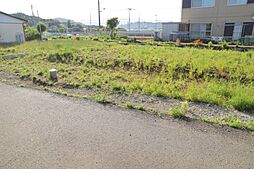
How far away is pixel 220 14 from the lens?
24219 mm

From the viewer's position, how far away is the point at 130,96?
5.49 m

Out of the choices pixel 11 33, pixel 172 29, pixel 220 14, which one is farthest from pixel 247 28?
pixel 11 33

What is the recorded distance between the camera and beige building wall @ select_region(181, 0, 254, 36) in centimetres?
2225

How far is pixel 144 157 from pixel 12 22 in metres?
28.8

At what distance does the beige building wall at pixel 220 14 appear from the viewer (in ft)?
73.0

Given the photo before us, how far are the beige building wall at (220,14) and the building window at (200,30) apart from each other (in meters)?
0.56

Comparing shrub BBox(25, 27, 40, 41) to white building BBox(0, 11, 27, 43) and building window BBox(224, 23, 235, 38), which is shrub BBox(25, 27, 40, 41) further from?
building window BBox(224, 23, 235, 38)

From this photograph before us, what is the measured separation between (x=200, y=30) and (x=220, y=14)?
320 cm

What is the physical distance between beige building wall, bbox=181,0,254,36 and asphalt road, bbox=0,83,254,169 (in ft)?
77.0

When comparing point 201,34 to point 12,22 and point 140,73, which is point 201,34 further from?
point 12,22

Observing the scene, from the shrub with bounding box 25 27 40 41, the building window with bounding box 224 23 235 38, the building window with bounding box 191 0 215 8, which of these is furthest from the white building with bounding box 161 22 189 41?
the shrub with bounding box 25 27 40 41

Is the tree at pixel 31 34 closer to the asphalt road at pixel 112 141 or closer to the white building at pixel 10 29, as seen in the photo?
the white building at pixel 10 29

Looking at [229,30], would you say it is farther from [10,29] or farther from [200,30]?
[10,29]

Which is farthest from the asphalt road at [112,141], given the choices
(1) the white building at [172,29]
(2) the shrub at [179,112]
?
(1) the white building at [172,29]
